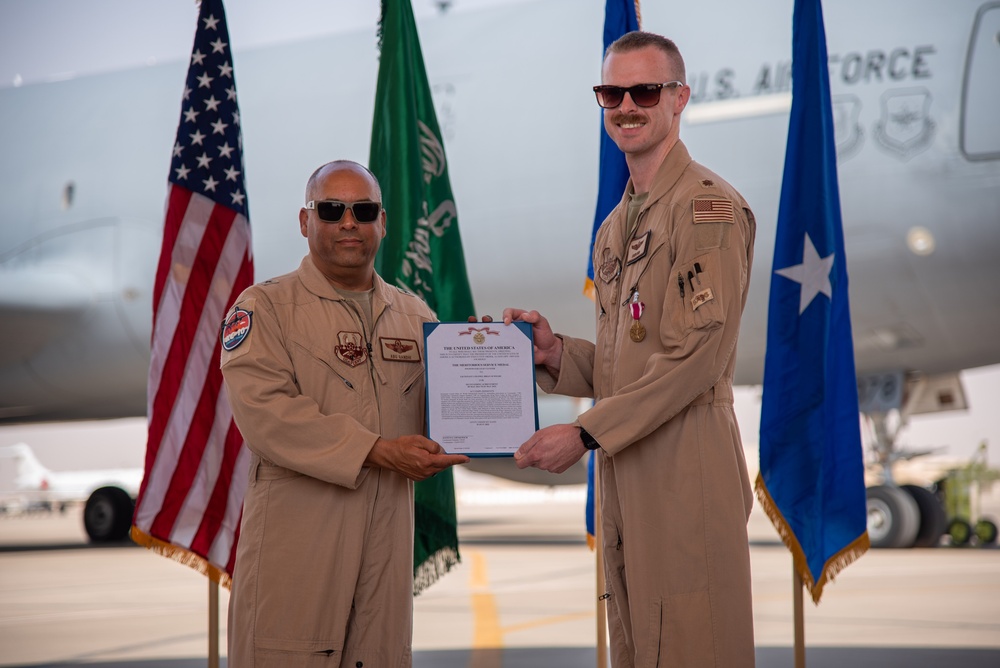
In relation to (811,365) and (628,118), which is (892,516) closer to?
(811,365)

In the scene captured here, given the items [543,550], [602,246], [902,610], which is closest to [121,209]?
[543,550]

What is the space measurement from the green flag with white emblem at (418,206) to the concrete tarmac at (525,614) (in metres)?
0.80

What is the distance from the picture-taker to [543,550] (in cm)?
1070

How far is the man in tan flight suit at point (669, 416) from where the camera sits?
2229 mm

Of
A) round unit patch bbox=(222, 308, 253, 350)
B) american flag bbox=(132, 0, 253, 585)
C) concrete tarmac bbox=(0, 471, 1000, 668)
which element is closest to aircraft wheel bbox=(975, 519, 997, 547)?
concrete tarmac bbox=(0, 471, 1000, 668)

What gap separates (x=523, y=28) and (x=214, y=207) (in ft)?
16.2

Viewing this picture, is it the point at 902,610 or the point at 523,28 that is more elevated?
the point at 523,28

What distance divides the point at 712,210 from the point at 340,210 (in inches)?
34.3

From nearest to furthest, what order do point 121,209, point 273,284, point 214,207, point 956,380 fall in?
1. point 273,284
2. point 214,207
3. point 956,380
4. point 121,209

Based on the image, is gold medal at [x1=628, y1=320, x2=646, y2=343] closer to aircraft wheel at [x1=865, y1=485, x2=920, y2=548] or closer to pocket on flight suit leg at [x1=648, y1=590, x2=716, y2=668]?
pocket on flight suit leg at [x1=648, y1=590, x2=716, y2=668]

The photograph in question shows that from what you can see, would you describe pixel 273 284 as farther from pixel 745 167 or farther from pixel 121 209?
pixel 121 209

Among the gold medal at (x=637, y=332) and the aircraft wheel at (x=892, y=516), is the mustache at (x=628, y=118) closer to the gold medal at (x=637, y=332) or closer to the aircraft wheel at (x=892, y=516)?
the gold medal at (x=637, y=332)

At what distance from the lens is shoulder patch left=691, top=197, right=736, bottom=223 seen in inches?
89.5

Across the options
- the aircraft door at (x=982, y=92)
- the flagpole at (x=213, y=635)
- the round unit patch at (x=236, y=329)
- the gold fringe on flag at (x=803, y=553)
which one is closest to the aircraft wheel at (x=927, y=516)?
the aircraft door at (x=982, y=92)
